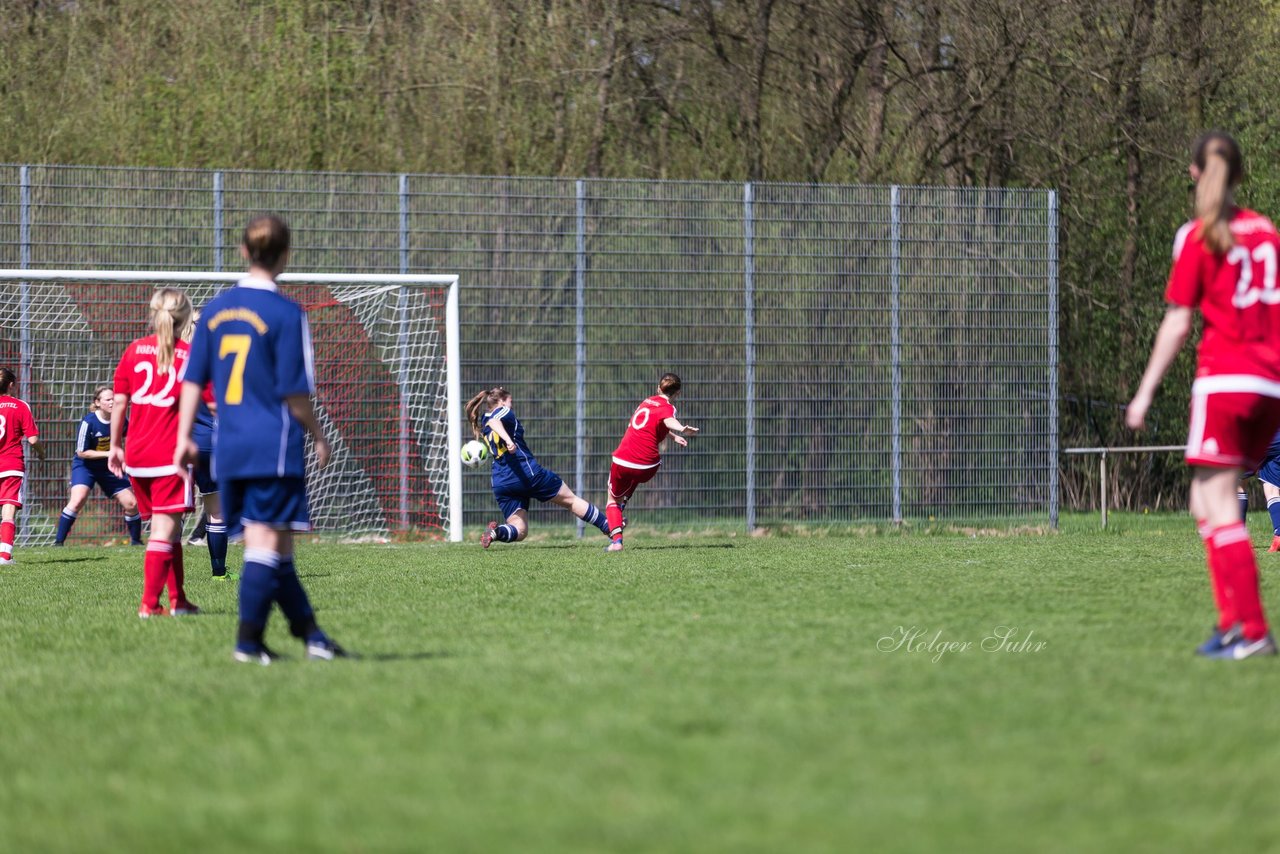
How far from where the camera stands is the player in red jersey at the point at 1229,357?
5.59 metres

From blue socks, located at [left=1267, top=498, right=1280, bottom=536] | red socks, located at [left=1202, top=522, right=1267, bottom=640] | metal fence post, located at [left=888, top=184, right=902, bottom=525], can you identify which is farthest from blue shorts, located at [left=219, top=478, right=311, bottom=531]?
metal fence post, located at [left=888, top=184, right=902, bottom=525]

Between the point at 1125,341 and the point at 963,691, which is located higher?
the point at 1125,341

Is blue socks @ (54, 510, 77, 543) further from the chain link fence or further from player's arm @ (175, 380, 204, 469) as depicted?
player's arm @ (175, 380, 204, 469)

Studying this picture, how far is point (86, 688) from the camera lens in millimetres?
5500

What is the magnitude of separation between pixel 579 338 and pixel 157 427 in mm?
8894

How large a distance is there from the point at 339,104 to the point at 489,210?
3.05m

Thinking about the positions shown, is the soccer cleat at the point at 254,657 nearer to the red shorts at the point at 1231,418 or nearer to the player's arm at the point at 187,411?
the player's arm at the point at 187,411

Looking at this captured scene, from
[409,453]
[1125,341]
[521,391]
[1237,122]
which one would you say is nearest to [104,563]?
[409,453]

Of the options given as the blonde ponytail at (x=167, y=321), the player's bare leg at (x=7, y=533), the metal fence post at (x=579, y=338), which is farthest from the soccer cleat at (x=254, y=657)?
the metal fence post at (x=579, y=338)

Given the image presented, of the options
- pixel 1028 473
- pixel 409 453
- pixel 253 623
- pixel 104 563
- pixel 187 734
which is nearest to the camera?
pixel 187 734

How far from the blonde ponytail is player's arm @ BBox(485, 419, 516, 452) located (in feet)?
17.4

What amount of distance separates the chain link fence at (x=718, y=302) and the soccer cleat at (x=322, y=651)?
10.1 metres

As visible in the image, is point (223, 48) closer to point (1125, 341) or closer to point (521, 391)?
point (521, 391)

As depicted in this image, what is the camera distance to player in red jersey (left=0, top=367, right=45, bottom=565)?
42.9 feet
